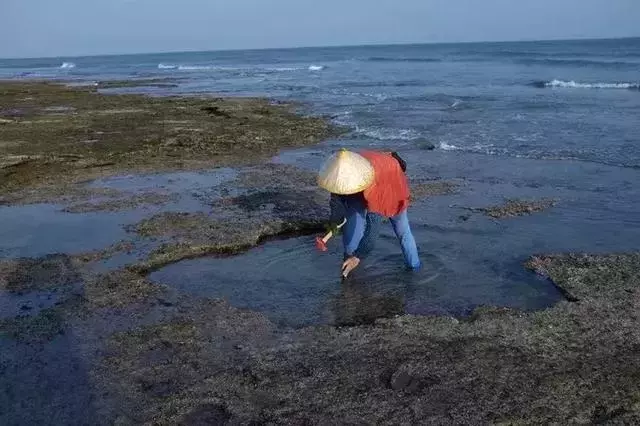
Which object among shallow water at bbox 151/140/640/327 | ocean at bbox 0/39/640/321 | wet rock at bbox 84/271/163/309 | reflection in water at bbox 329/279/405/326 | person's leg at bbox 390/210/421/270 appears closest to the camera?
reflection in water at bbox 329/279/405/326

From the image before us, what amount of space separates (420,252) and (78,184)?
6.58 m

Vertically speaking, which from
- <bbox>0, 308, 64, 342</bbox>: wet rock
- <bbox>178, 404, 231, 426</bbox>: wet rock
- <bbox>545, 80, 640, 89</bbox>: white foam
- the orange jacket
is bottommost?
<bbox>178, 404, 231, 426</bbox>: wet rock

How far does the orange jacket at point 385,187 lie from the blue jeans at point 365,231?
0.57 ft

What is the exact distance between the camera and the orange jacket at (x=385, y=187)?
5.42 metres

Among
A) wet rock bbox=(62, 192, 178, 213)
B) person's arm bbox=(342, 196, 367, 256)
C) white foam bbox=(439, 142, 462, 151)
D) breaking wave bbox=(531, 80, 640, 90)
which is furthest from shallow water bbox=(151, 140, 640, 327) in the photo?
breaking wave bbox=(531, 80, 640, 90)

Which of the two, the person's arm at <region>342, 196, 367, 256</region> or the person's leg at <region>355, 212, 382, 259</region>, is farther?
the person's leg at <region>355, 212, 382, 259</region>

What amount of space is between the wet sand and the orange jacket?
0.78m

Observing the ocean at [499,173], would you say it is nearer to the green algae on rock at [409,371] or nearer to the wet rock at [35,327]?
the green algae on rock at [409,371]

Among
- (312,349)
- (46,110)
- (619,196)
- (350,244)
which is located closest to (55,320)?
(312,349)

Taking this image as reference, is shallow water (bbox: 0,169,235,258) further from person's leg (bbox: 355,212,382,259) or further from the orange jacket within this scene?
the orange jacket

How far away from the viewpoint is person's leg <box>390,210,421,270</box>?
5.86 m

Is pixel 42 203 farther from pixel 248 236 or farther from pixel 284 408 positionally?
pixel 284 408

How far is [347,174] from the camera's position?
511 centimetres

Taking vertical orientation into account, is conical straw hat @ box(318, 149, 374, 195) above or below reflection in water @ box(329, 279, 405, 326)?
above
